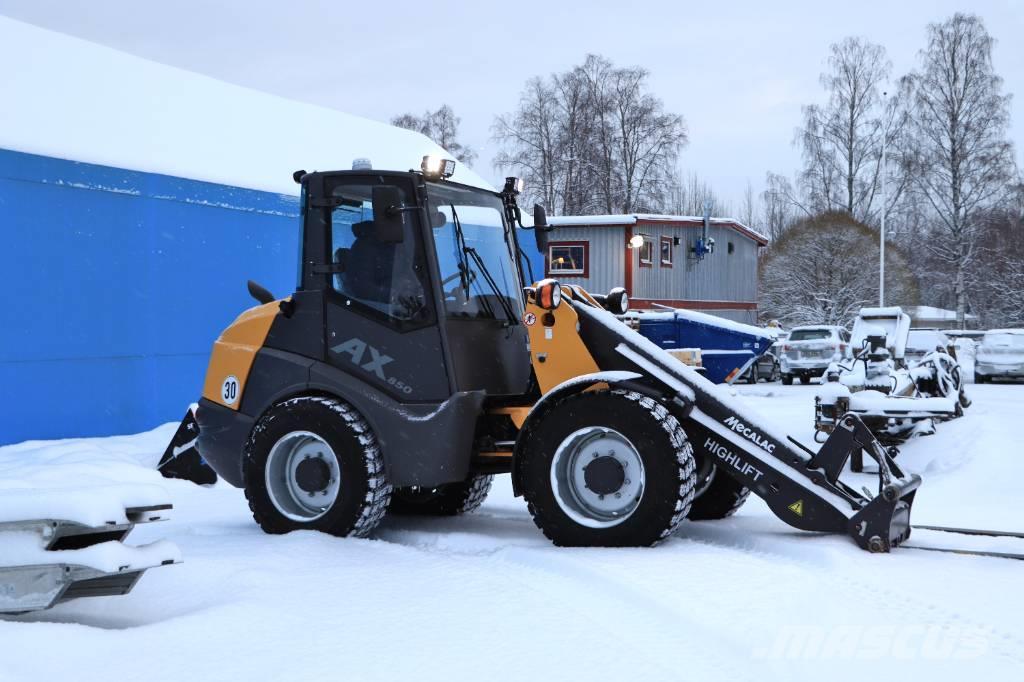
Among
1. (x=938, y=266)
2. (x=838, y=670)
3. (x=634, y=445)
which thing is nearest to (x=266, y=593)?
(x=634, y=445)

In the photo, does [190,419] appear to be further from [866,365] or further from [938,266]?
[938,266]

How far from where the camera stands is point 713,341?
15.0 meters

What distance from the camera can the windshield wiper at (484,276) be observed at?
22.1 feet

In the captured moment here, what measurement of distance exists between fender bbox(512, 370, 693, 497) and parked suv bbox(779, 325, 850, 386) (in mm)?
20936

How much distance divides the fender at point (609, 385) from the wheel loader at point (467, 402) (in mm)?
13

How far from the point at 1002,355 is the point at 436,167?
2281 cm

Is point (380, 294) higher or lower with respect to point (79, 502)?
higher

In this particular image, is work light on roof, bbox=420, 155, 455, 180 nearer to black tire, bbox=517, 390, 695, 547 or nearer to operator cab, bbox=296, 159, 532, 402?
operator cab, bbox=296, 159, 532, 402

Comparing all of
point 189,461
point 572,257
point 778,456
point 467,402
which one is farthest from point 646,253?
point 778,456

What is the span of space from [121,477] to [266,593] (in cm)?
92

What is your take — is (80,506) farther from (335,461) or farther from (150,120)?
(150,120)

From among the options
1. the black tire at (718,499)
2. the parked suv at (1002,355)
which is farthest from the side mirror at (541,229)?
the parked suv at (1002,355)

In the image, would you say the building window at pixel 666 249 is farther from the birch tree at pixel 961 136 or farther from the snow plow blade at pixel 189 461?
the snow plow blade at pixel 189 461

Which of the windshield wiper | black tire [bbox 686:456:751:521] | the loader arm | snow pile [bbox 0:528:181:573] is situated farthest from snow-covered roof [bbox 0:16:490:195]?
black tire [bbox 686:456:751:521]
